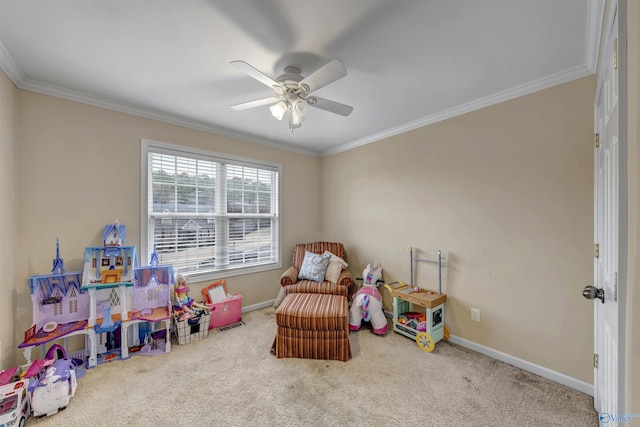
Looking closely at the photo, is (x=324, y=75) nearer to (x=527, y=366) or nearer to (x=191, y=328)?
(x=191, y=328)

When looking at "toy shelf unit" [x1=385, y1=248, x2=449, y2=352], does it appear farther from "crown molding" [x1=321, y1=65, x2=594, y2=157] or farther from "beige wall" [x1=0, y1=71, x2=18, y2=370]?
→ "beige wall" [x1=0, y1=71, x2=18, y2=370]

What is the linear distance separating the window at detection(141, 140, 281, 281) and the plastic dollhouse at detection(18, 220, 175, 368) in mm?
311

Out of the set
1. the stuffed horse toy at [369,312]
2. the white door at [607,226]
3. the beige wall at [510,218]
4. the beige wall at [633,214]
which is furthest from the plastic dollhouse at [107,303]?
the white door at [607,226]

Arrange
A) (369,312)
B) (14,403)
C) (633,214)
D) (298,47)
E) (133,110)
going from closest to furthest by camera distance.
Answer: (633,214)
(14,403)
(298,47)
(133,110)
(369,312)

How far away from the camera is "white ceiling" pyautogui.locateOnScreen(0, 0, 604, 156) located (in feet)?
4.41

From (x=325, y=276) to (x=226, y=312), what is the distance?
1.32 m

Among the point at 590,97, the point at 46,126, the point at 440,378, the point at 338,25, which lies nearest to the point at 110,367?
the point at 46,126

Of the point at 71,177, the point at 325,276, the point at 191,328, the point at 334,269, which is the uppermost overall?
the point at 71,177

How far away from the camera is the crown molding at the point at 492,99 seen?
186 centimetres

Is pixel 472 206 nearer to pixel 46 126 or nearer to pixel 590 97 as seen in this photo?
pixel 590 97

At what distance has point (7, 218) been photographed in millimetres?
1862

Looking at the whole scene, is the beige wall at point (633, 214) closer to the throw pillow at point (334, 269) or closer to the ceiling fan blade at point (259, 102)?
the ceiling fan blade at point (259, 102)

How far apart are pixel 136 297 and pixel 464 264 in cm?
339

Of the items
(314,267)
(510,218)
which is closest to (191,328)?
(314,267)
